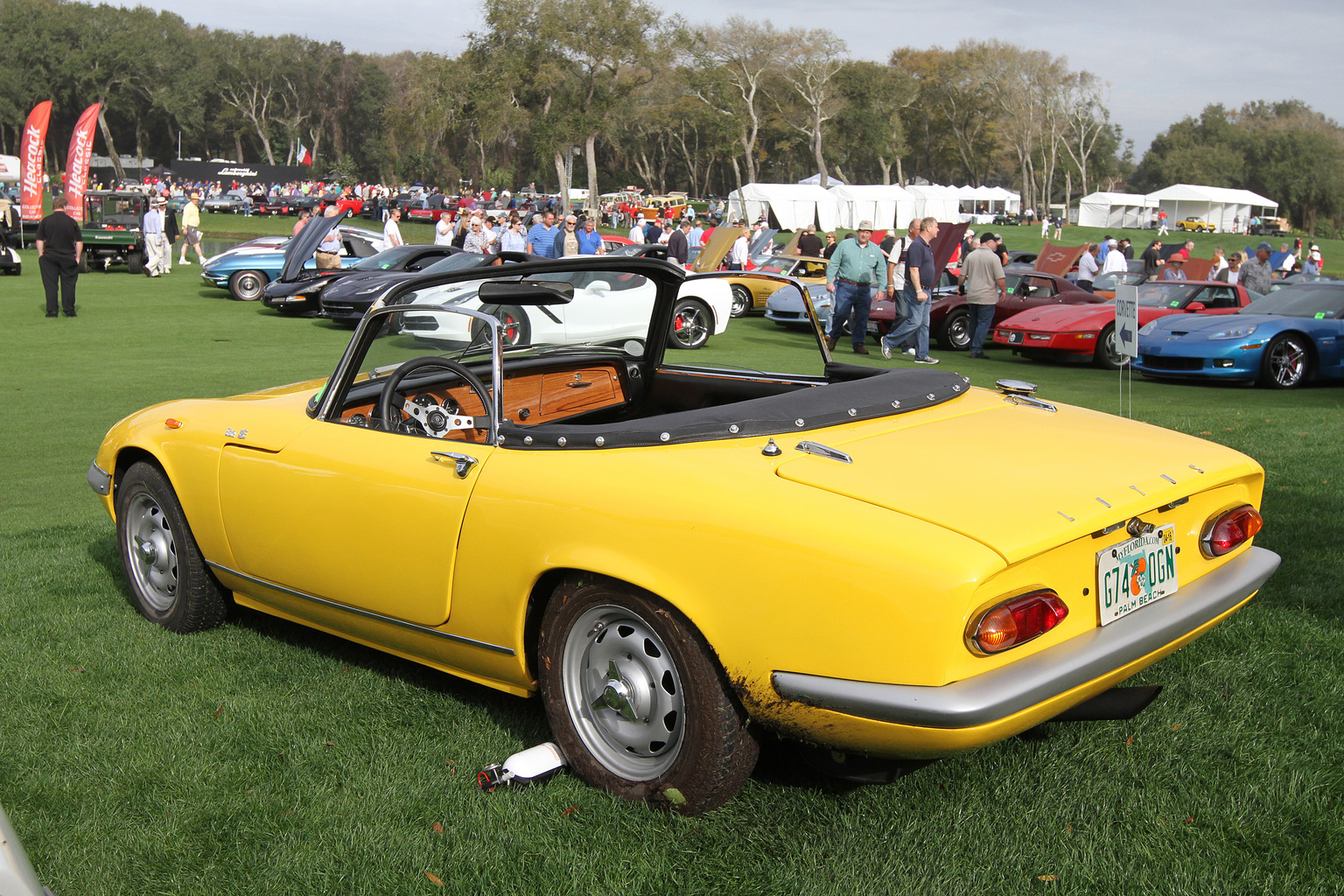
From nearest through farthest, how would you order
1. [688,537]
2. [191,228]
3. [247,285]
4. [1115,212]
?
[688,537], [247,285], [191,228], [1115,212]

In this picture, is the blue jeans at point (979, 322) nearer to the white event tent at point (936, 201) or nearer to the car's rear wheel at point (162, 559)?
the car's rear wheel at point (162, 559)

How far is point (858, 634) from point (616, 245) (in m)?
21.4

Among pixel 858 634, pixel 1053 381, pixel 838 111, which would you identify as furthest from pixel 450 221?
pixel 838 111

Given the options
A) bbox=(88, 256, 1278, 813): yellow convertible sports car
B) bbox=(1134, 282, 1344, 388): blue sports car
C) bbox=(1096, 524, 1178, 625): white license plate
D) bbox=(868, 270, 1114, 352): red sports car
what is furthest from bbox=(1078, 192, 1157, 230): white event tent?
bbox=(1096, 524, 1178, 625): white license plate

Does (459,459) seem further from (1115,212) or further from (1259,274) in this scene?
(1115,212)

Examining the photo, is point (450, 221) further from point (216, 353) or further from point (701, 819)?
point (701, 819)

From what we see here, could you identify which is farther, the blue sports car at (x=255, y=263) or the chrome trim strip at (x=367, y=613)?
the blue sports car at (x=255, y=263)

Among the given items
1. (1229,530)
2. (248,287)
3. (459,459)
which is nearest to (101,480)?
(459,459)

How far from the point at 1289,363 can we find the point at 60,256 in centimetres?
1739

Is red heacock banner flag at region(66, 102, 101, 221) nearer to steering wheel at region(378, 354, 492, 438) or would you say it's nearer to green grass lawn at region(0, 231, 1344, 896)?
green grass lawn at region(0, 231, 1344, 896)

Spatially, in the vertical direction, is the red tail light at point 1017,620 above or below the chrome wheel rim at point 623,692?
above

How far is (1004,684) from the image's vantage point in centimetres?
246

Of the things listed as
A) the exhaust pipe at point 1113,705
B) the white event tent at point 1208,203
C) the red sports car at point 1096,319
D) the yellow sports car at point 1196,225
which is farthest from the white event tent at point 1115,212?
the exhaust pipe at point 1113,705

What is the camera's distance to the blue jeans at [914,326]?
1418 cm
